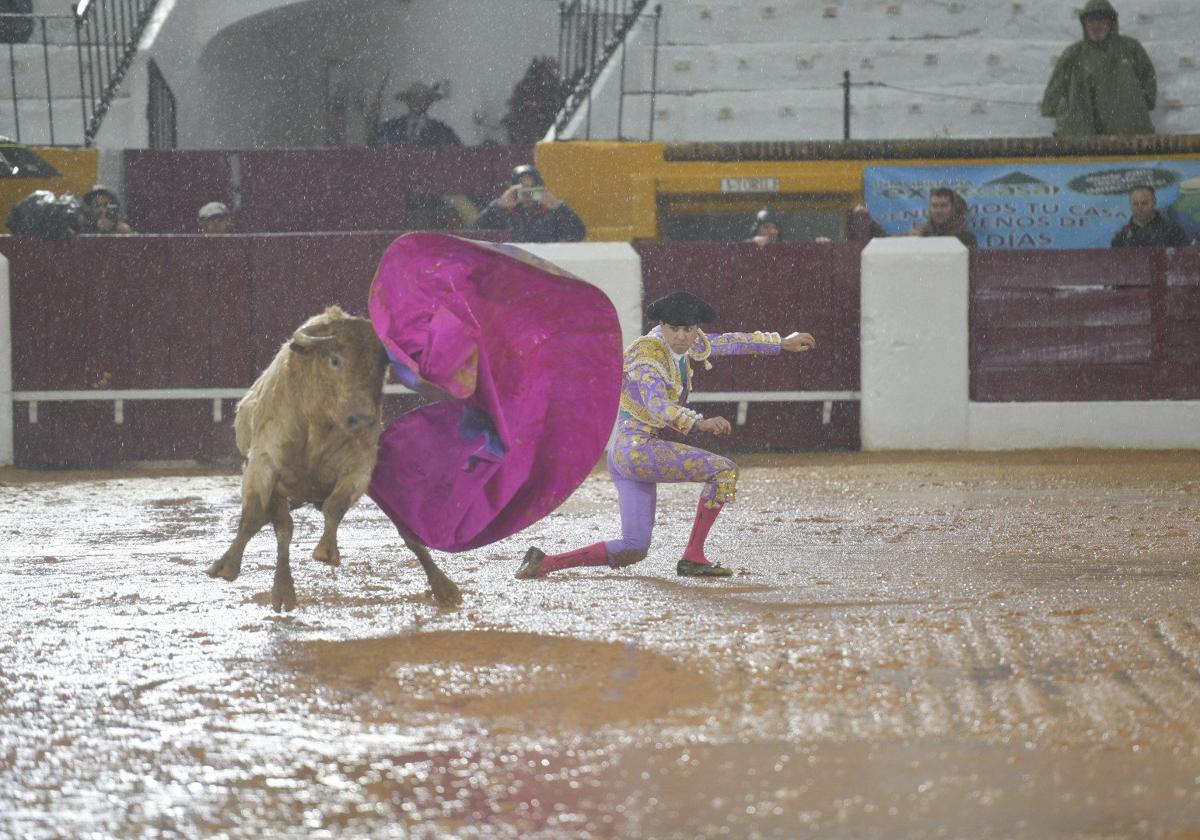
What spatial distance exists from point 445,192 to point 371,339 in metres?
8.97

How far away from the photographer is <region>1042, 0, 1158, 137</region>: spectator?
12.9 meters

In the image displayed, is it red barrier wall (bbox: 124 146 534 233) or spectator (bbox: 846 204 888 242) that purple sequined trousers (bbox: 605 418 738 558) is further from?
red barrier wall (bbox: 124 146 534 233)

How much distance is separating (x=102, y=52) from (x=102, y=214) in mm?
3809

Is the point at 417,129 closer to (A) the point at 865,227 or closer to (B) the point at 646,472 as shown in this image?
(A) the point at 865,227

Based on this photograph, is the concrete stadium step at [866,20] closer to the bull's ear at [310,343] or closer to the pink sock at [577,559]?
the pink sock at [577,559]

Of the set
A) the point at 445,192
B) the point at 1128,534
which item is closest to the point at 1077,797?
the point at 1128,534

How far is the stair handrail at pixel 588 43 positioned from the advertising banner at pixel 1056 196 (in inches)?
120

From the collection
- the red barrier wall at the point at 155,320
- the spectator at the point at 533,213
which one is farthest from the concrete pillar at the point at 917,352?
the red barrier wall at the point at 155,320

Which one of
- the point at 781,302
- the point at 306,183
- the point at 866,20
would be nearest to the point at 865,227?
the point at 781,302

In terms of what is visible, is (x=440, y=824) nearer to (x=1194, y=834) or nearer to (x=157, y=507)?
(x=1194, y=834)

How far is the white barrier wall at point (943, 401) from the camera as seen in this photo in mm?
11328

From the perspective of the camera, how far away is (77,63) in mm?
14773

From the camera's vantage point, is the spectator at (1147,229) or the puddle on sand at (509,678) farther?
the spectator at (1147,229)

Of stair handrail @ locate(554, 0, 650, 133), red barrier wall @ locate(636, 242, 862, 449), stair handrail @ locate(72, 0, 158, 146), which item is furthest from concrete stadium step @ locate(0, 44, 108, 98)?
red barrier wall @ locate(636, 242, 862, 449)
